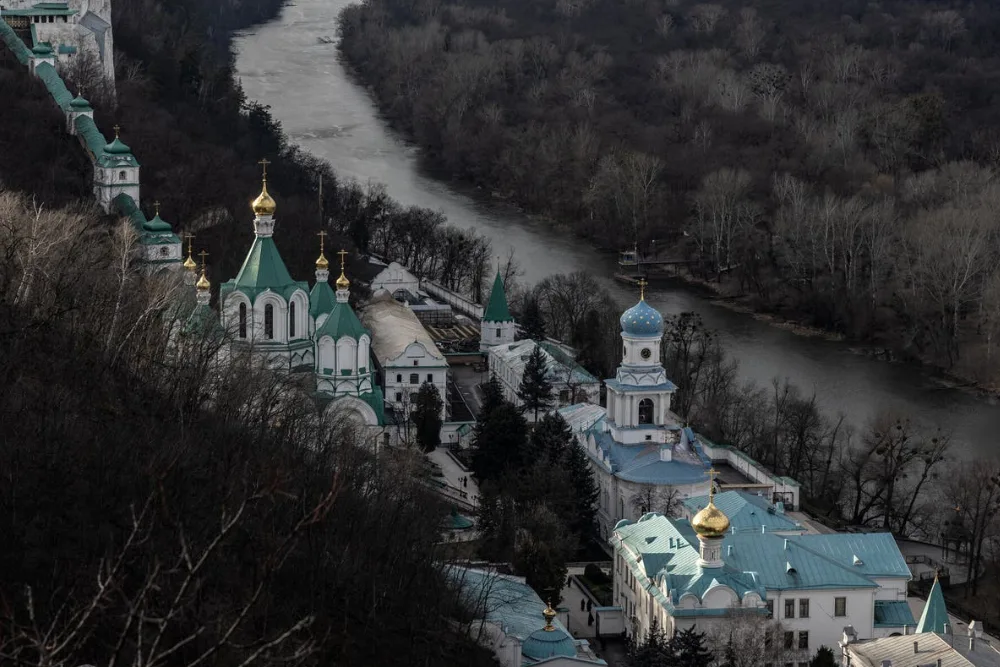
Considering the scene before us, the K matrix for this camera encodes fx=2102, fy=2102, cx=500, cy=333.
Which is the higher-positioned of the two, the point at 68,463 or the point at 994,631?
the point at 68,463

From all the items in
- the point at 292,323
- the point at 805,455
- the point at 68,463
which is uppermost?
the point at 68,463

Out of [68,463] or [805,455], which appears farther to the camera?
[805,455]

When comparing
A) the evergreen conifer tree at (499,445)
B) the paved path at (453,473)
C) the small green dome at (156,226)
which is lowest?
the paved path at (453,473)

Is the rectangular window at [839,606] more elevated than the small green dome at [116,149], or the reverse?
the small green dome at [116,149]

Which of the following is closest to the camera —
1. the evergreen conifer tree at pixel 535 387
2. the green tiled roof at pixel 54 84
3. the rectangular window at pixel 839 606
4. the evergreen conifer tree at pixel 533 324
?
the rectangular window at pixel 839 606

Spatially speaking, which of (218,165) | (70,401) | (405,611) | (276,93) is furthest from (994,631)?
(276,93)

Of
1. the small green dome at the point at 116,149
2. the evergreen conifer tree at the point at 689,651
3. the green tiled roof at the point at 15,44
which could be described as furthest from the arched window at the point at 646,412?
the green tiled roof at the point at 15,44

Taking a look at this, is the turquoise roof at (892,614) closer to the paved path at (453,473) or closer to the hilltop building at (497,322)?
the paved path at (453,473)

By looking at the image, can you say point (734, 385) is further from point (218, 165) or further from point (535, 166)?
point (535, 166)
